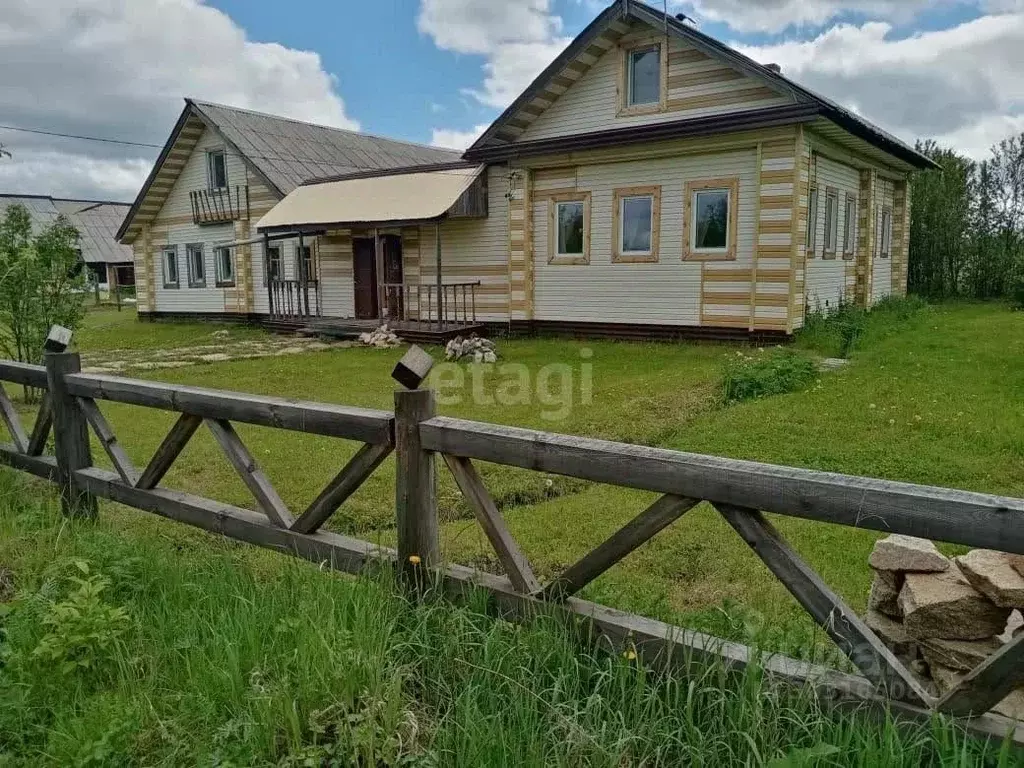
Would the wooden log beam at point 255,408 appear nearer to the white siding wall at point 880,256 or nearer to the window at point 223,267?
the white siding wall at point 880,256

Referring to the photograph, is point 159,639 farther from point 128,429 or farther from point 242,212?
point 242,212

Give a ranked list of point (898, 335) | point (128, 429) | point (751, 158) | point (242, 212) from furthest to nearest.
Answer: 1. point (242, 212)
2. point (898, 335)
3. point (751, 158)
4. point (128, 429)

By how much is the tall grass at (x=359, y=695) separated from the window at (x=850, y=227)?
598 inches

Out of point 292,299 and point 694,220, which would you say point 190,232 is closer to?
point 292,299

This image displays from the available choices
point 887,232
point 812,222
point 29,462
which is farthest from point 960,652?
point 887,232

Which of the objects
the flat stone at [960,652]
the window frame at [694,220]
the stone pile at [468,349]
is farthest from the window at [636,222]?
the flat stone at [960,652]

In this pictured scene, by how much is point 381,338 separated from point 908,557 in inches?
511

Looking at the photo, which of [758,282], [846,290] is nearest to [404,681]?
[758,282]

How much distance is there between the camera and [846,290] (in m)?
15.8

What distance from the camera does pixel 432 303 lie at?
54.2 feet

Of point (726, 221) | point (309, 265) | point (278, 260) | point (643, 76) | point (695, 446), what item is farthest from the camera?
point (278, 260)

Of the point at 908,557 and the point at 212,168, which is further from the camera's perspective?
the point at 212,168

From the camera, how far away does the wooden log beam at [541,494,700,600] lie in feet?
6.91

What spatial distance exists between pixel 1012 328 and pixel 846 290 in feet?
10.6
